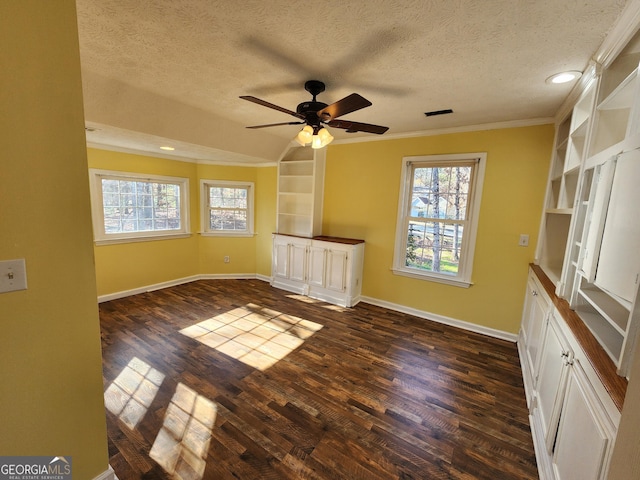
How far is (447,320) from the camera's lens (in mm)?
3408

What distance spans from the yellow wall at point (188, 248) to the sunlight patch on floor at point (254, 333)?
1631 mm

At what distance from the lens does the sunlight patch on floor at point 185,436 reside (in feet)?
4.91

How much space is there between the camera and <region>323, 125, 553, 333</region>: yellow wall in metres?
2.89

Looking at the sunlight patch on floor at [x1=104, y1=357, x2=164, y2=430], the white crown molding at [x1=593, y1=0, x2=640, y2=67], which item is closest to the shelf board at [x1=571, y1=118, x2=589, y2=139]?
the white crown molding at [x1=593, y1=0, x2=640, y2=67]

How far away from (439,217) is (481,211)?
1.56ft

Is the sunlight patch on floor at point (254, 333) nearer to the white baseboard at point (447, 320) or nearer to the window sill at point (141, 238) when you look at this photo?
the white baseboard at point (447, 320)

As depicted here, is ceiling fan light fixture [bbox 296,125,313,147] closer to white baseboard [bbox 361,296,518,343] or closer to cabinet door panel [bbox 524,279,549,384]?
cabinet door panel [bbox 524,279,549,384]

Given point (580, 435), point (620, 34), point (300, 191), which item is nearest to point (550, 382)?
point (580, 435)

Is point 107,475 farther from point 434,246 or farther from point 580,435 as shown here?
point 434,246

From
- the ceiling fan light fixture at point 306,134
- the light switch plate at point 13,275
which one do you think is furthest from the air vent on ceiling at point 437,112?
the light switch plate at point 13,275

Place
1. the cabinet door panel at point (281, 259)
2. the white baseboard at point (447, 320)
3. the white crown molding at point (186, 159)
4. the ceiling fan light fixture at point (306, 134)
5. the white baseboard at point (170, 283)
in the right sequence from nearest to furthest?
the ceiling fan light fixture at point (306, 134) < the white baseboard at point (447, 320) < the white crown molding at point (186, 159) < the white baseboard at point (170, 283) < the cabinet door panel at point (281, 259)

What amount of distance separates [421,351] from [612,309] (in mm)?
1644

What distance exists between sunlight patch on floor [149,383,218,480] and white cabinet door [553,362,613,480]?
1791mm

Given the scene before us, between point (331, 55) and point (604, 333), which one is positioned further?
point (331, 55)
